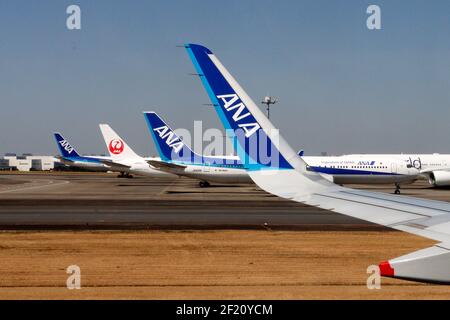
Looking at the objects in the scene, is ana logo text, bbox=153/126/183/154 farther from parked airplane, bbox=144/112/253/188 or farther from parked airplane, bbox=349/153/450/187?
parked airplane, bbox=349/153/450/187

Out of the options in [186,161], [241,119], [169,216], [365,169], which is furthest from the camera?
[186,161]

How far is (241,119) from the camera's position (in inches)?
285

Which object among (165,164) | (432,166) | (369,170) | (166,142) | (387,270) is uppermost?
(166,142)

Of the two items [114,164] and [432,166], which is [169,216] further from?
[114,164]

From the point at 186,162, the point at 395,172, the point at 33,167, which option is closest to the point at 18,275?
the point at 186,162

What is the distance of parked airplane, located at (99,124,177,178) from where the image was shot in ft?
219

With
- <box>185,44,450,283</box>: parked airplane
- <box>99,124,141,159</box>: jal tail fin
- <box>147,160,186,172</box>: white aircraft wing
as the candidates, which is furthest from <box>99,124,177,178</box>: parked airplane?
<box>185,44,450,283</box>: parked airplane

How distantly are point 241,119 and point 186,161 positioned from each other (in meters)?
44.5

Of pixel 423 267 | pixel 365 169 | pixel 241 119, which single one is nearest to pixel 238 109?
pixel 241 119

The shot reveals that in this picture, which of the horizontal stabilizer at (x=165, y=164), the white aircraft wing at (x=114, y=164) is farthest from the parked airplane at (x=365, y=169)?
the white aircraft wing at (x=114, y=164)

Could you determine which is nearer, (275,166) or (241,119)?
(241,119)

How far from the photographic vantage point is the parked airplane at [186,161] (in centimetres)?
4928
